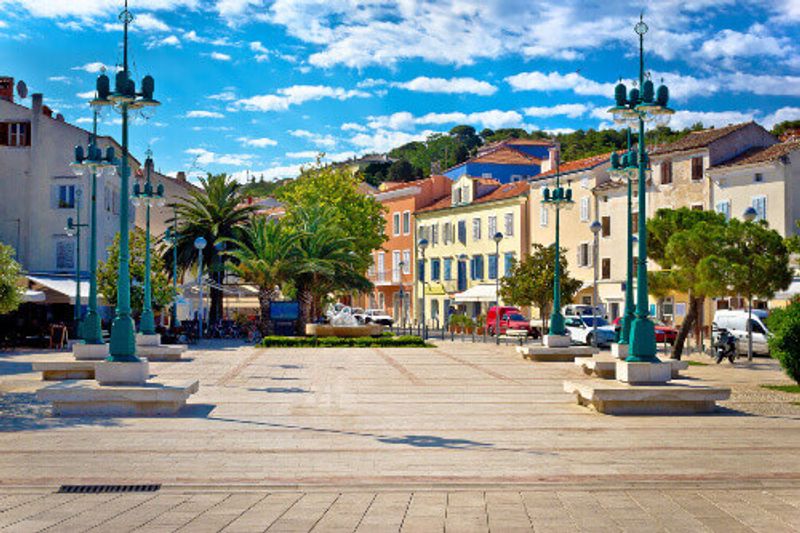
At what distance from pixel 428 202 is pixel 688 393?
214ft

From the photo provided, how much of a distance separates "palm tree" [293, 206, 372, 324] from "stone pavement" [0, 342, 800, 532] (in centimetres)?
2832

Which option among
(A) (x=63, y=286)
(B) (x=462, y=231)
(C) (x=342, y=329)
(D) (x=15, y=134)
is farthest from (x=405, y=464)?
(B) (x=462, y=231)

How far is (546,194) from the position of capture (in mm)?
32750

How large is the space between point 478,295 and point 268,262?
77.1 ft

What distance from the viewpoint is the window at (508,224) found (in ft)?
228

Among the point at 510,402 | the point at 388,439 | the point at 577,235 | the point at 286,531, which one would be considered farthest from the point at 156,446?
the point at 577,235

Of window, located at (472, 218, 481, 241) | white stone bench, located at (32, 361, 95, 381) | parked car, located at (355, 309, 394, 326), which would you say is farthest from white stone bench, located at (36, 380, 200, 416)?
window, located at (472, 218, 481, 241)

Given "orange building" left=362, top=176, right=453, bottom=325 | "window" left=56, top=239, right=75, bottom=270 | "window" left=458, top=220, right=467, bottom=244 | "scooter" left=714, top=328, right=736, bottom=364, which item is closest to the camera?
"scooter" left=714, top=328, right=736, bottom=364

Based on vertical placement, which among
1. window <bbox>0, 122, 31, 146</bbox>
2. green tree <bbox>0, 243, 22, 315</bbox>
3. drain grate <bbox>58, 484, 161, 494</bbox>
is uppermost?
window <bbox>0, 122, 31, 146</bbox>

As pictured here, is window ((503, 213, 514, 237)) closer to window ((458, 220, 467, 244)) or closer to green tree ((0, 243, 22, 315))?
window ((458, 220, 467, 244))

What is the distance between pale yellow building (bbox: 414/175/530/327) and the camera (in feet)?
228

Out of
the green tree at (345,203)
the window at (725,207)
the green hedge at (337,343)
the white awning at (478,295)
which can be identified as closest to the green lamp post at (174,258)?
the green hedge at (337,343)

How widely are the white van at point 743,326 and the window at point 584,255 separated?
22863 mm

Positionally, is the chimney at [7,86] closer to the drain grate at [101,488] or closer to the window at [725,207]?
the window at [725,207]
